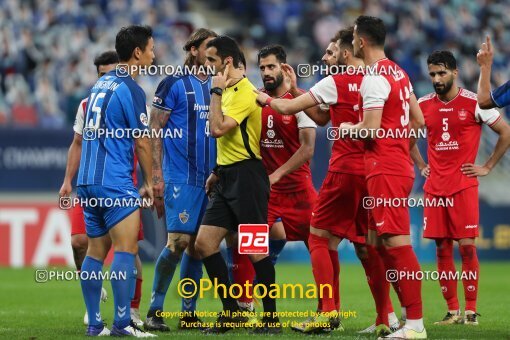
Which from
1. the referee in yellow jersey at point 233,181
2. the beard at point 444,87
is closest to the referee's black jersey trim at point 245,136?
the referee in yellow jersey at point 233,181

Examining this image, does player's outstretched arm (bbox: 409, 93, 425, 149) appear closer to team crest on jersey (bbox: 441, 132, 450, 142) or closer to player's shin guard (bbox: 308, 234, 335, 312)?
player's shin guard (bbox: 308, 234, 335, 312)

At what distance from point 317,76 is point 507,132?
35.6ft

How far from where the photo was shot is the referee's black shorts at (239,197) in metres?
9.31

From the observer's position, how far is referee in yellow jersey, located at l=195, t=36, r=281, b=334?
9.30 m

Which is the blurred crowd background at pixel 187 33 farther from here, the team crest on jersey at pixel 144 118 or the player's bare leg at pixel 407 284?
the player's bare leg at pixel 407 284

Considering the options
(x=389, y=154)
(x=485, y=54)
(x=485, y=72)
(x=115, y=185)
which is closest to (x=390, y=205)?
(x=389, y=154)

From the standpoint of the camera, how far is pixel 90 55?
69.6 feet

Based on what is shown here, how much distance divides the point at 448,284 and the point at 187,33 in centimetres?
1342

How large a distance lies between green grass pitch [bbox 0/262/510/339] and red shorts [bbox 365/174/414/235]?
3.22ft

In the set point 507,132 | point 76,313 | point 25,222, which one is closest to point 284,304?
point 76,313

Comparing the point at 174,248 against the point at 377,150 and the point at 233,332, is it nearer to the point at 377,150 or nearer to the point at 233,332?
the point at 233,332

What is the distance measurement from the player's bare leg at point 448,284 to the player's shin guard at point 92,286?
351cm

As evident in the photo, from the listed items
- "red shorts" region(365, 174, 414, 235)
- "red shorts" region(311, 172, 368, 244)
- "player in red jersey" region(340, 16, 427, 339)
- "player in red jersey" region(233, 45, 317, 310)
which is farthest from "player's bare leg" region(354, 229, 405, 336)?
"player in red jersey" region(233, 45, 317, 310)

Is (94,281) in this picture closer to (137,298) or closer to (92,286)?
(92,286)
